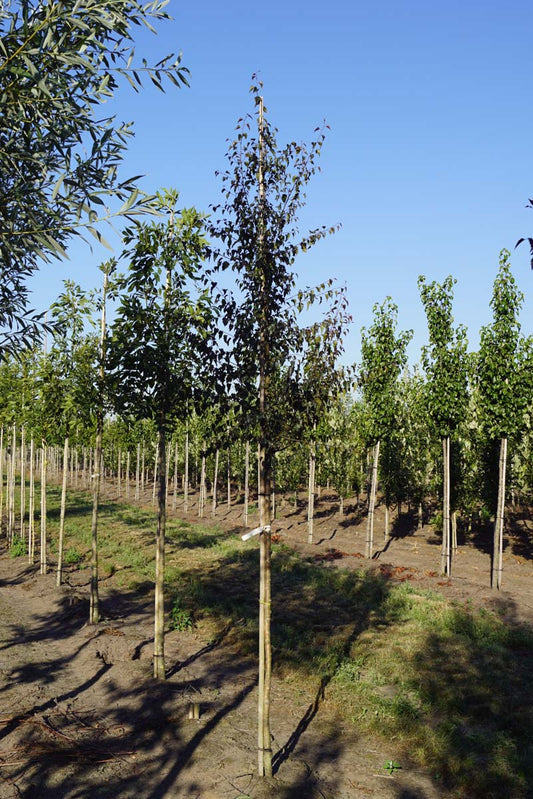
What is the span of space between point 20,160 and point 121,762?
803 cm

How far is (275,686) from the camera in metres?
11.5

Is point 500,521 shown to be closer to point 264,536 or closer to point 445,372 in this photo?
point 445,372

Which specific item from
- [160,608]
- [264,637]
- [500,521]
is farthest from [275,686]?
[500,521]

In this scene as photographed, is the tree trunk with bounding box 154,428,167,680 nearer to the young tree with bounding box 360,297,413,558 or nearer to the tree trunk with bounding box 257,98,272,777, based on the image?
the tree trunk with bounding box 257,98,272,777

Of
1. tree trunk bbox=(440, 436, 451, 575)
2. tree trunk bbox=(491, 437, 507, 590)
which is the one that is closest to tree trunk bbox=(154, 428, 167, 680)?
tree trunk bbox=(440, 436, 451, 575)

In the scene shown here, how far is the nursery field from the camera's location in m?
7.95

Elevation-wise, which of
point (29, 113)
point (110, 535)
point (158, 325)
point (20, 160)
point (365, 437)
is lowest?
point (110, 535)

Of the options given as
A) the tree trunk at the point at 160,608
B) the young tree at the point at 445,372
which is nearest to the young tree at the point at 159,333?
the tree trunk at the point at 160,608

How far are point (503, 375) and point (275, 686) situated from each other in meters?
14.4

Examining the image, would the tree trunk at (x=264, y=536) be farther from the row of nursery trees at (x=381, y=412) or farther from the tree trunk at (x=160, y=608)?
the tree trunk at (x=160, y=608)

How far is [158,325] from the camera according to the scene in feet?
38.5

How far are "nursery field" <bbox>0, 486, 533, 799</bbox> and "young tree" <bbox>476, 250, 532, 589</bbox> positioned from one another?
5.16 metres

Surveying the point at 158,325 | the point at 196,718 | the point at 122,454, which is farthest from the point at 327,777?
the point at 122,454

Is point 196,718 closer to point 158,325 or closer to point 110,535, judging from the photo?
point 158,325
